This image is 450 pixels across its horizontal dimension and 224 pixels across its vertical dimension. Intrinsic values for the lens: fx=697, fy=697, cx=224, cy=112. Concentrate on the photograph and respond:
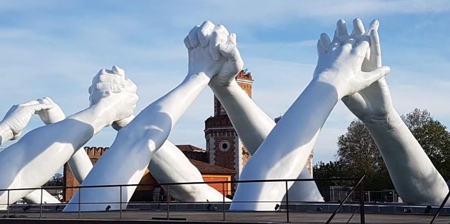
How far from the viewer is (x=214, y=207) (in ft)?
78.7

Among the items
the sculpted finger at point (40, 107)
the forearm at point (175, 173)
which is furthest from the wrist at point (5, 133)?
the forearm at point (175, 173)

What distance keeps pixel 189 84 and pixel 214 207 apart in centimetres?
436

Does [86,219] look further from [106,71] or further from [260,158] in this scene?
[106,71]

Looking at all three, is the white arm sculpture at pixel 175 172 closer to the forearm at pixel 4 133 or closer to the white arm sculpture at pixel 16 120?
the white arm sculpture at pixel 16 120

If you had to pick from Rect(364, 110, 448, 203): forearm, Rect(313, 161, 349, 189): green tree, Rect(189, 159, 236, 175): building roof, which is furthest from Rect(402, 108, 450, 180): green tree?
Rect(364, 110, 448, 203): forearm

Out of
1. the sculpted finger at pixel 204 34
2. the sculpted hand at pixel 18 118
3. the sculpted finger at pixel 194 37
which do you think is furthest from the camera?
the sculpted hand at pixel 18 118

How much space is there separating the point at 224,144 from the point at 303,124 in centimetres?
4498

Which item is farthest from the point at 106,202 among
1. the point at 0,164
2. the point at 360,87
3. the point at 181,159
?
the point at 360,87

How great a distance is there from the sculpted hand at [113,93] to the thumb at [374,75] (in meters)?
9.21

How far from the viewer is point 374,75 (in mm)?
22906

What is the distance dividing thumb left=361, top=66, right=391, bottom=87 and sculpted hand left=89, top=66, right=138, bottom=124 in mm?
9210

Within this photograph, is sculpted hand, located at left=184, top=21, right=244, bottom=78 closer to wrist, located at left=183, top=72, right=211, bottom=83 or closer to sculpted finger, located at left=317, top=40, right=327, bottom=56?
wrist, located at left=183, top=72, right=211, bottom=83

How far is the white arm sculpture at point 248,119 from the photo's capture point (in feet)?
82.4

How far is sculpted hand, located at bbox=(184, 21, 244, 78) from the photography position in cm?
2470
